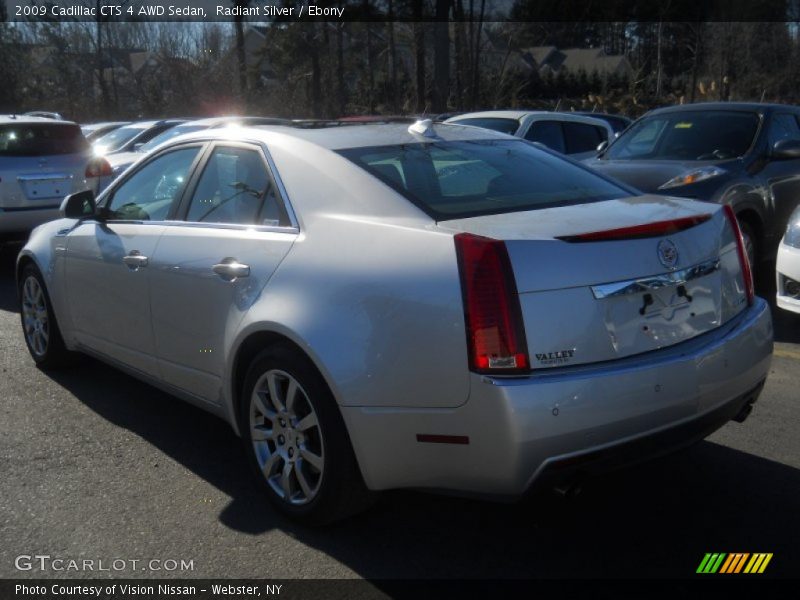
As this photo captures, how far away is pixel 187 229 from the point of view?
4336 mm

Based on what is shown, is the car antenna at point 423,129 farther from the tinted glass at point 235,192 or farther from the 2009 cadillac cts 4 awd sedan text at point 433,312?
the tinted glass at point 235,192

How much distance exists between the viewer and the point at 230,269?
3.88m

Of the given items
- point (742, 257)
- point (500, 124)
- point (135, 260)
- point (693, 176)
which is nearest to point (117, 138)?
point (500, 124)

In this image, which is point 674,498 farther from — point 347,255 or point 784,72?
point 784,72

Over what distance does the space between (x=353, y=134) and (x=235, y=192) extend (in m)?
0.62

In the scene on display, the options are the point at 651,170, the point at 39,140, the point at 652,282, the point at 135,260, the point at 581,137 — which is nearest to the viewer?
the point at 652,282

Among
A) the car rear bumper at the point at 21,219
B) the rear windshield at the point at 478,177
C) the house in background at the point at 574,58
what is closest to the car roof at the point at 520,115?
the car rear bumper at the point at 21,219

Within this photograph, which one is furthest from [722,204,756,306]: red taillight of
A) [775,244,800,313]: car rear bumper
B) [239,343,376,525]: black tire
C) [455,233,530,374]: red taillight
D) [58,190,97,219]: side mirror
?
[58,190,97,219]: side mirror

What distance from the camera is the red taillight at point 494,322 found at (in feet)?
9.84

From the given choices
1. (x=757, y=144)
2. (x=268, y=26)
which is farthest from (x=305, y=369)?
(x=268, y=26)

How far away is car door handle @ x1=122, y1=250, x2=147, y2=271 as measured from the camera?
14.8ft

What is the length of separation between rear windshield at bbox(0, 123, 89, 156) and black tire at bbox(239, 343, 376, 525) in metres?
7.51

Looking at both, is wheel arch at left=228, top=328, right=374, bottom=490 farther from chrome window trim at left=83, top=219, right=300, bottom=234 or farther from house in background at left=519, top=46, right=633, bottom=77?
house in background at left=519, top=46, right=633, bottom=77

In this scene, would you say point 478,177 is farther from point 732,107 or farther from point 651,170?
point 732,107
